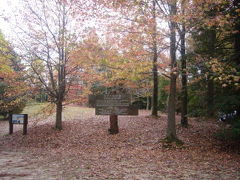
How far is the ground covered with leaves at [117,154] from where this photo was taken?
6.82 metres

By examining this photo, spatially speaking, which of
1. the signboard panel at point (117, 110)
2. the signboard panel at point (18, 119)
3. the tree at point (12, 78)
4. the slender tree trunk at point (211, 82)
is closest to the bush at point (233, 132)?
the slender tree trunk at point (211, 82)

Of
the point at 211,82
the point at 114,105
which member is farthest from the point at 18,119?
the point at 211,82

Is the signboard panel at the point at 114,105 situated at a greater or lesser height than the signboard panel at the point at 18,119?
greater

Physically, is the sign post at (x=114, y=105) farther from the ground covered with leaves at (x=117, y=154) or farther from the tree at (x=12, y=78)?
the tree at (x=12, y=78)

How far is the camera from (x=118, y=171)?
704cm

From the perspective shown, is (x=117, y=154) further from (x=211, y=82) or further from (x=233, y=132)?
(x=211, y=82)

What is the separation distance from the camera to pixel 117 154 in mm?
9805

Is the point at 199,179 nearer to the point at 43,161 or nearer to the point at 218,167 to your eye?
the point at 218,167

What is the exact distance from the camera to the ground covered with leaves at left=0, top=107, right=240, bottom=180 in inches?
269

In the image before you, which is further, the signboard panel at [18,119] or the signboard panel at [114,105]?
the signboard panel at [18,119]

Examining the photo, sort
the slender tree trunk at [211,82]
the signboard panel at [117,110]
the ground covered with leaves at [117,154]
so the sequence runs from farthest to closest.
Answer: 1. the signboard panel at [117,110]
2. the slender tree trunk at [211,82]
3. the ground covered with leaves at [117,154]

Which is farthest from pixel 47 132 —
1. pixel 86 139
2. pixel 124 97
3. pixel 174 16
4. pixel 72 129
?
pixel 174 16

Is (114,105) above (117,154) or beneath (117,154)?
above

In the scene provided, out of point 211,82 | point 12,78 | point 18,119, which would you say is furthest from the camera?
point 18,119
